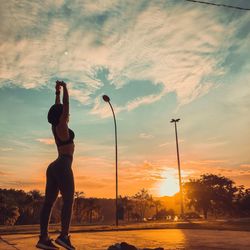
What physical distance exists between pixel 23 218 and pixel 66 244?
222 ft

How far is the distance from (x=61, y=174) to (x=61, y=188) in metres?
0.20

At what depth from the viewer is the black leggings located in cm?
460

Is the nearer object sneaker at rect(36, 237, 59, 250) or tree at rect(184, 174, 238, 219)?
sneaker at rect(36, 237, 59, 250)

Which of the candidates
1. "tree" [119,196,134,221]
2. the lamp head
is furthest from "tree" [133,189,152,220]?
the lamp head

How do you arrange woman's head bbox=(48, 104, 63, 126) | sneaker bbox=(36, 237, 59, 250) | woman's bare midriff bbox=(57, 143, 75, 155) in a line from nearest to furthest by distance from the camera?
sneaker bbox=(36, 237, 59, 250)
woman's bare midriff bbox=(57, 143, 75, 155)
woman's head bbox=(48, 104, 63, 126)

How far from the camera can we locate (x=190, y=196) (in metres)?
67.6

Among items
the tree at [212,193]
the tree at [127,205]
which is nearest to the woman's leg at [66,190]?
the tree at [212,193]

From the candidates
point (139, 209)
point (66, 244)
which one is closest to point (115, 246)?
point (66, 244)

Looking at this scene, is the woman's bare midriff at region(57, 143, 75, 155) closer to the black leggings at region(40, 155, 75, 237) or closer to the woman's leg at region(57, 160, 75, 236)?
the black leggings at region(40, 155, 75, 237)

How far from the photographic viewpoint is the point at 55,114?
16.0 ft

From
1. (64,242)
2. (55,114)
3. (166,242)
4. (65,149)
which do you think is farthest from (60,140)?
(166,242)

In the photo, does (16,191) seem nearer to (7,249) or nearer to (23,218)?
(23,218)

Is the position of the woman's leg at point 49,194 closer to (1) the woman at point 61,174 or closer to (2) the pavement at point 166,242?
(1) the woman at point 61,174

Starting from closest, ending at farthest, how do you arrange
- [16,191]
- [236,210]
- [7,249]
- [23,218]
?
[7,249] < [236,210] < [23,218] < [16,191]
